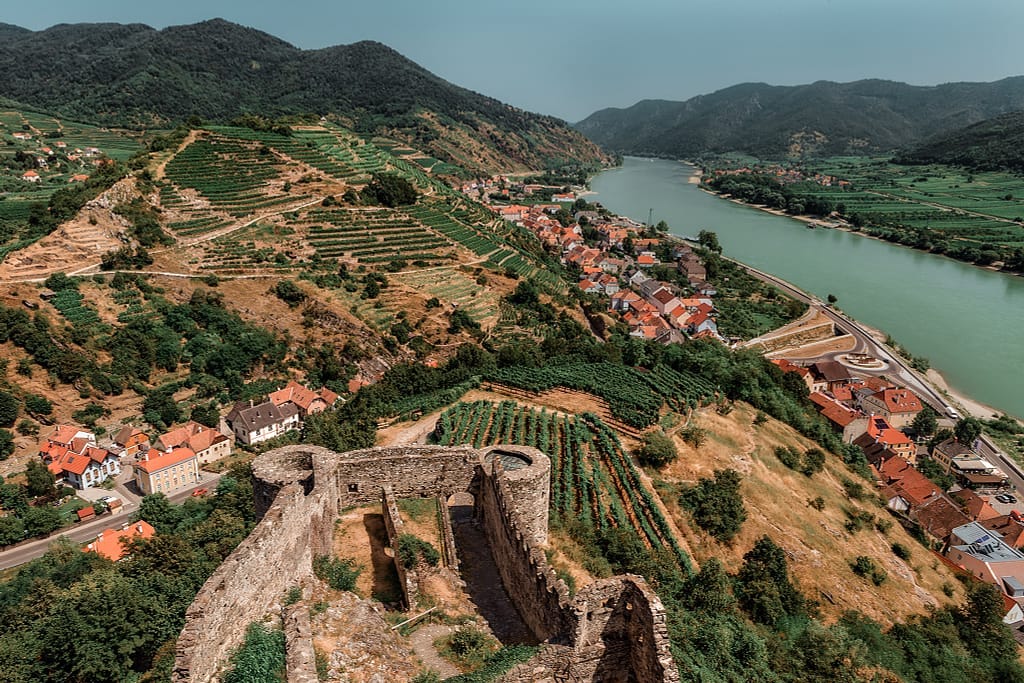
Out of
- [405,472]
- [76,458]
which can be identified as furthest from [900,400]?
[76,458]

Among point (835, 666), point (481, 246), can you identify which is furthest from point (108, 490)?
point (481, 246)

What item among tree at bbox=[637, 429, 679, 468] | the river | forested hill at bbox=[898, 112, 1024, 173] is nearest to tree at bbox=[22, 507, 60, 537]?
tree at bbox=[637, 429, 679, 468]

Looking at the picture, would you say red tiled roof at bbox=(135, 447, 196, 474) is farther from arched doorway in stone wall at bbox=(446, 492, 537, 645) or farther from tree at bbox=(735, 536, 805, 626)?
tree at bbox=(735, 536, 805, 626)

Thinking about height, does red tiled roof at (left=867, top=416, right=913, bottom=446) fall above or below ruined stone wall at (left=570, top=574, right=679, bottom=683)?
below

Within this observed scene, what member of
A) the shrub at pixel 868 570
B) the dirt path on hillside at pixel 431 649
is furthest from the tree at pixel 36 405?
the shrub at pixel 868 570

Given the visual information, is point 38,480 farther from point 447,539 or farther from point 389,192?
point 389,192

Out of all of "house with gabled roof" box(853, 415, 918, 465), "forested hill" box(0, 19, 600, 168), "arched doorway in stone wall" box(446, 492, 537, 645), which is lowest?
"house with gabled roof" box(853, 415, 918, 465)
